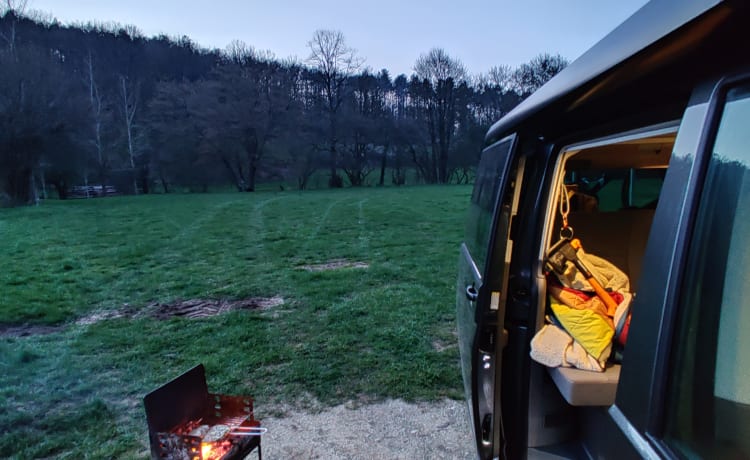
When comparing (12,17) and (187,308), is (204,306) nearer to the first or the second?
(187,308)

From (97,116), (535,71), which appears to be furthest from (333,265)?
(97,116)

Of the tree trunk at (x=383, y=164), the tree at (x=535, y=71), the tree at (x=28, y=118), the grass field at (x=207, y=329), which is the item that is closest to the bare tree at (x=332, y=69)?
the tree trunk at (x=383, y=164)

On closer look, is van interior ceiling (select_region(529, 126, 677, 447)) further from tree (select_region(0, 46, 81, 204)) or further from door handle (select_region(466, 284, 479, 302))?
tree (select_region(0, 46, 81, 204))

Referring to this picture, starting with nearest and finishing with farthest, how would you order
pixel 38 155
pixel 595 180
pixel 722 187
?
1. pixel 722 187
2. pixel 595 180
3. pixel 38 155

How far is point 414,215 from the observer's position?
1327 cm

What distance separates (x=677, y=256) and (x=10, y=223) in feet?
52.9

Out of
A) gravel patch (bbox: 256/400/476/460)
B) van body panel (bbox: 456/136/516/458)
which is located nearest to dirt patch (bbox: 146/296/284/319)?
gravel patch (bbox: 256/400/476/460)

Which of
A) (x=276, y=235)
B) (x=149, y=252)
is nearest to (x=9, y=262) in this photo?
(x=149, y=252)

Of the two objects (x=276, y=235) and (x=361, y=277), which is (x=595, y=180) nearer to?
(x=361, y=277)

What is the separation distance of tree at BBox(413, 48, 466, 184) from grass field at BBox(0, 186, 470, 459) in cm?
2396

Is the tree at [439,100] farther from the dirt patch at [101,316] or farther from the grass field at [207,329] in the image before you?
the dirt patch at [101,316]

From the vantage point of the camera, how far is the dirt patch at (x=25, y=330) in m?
4.13

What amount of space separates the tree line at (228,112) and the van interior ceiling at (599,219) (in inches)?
892

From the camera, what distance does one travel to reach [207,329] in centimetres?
417
